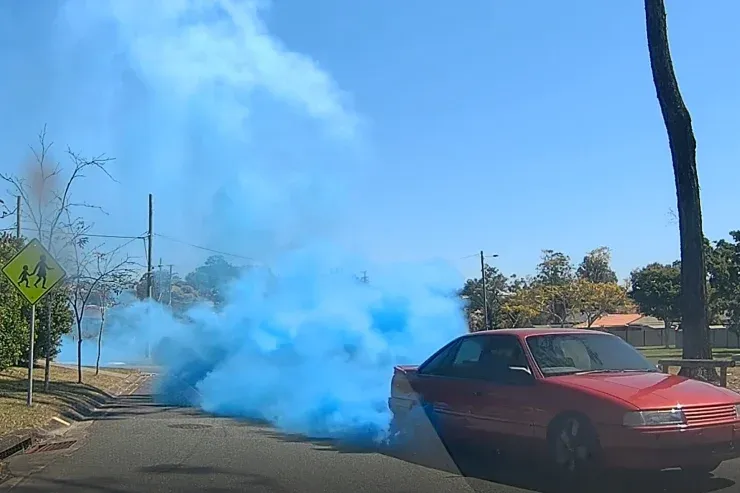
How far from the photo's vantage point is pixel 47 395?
1830 cm

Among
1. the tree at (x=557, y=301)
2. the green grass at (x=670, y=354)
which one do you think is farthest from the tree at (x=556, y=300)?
the green grass at (x=670, y=354)

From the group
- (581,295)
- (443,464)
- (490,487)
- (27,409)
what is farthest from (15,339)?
Answer: (581,295)

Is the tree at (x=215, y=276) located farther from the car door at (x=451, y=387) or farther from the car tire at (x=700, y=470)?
the car tire at (x=700, y=470)

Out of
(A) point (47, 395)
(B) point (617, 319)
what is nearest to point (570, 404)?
(A) point (47, 395)

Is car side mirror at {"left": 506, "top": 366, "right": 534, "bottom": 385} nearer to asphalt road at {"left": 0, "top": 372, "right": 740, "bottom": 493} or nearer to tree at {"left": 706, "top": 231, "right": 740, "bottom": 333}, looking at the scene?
asphalt road at {"left": 0, "top": 372, "right": 740, "bottom": 493}

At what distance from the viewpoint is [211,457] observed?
1053 cm

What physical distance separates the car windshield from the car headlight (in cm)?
136

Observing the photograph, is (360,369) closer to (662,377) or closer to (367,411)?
(367,411)

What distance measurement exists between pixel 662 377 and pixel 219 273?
50.2ft

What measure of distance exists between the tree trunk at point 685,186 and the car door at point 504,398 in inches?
298

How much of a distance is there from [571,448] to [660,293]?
61.8m

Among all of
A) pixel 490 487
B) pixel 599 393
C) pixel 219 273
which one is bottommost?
pixel 490 487

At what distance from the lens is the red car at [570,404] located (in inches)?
308

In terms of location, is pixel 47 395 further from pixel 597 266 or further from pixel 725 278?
pixel 597 266
